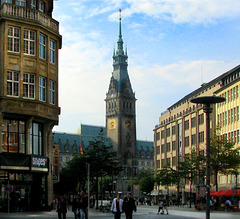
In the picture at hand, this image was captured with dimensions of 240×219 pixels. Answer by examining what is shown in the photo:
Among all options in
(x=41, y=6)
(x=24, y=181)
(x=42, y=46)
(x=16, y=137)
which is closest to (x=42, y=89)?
(x=42, y=46)

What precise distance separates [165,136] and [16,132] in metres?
88.0

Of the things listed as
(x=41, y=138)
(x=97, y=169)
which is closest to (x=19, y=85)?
(x=41, y=138)

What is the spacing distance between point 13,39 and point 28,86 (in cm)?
421

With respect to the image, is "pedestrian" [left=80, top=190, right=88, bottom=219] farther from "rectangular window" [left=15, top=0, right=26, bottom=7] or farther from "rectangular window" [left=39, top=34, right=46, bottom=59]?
"rectangular window" [left=15, top=0, right=26, bottom=7]

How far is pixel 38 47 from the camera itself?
46.8 meters

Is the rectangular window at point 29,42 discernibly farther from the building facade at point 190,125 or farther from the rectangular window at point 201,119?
→ the rectangular window at point 201,119

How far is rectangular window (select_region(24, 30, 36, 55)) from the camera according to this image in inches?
1817

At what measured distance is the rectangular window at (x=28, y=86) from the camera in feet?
149

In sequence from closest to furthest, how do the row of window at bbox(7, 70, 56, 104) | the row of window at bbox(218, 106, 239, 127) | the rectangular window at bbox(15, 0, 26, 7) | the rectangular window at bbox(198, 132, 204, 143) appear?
the row of window at bbox(7, 70, 56, 104) → the rectangular window at bbox(15, 0, 26, 7) → the row of window at bbox(218, 106, 239, 127) → the rectangular window at bbox(198, 132, 204, 143)

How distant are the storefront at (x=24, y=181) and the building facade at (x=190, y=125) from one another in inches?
1574

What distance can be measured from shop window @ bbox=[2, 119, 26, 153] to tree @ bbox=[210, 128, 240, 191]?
31.4 m

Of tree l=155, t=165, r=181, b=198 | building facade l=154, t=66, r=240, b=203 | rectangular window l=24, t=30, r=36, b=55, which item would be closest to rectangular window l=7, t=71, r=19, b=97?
rectangular window l=24, t=30, r=36, b=55

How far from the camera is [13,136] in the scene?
4484 cm

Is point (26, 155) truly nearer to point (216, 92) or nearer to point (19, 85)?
point (19, 85)
